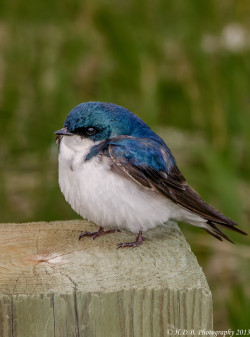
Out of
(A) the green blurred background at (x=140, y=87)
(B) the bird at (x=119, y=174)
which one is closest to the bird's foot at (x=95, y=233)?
(B) the bird at (x=119, y=174)

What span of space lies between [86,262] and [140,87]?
2376mm

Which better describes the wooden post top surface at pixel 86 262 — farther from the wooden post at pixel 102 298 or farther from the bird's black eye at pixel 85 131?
the bird's black eye at pixel 85 131

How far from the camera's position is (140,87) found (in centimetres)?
468

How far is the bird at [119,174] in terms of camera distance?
2990mm

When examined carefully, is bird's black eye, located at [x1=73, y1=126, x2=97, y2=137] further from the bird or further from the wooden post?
the wooden post

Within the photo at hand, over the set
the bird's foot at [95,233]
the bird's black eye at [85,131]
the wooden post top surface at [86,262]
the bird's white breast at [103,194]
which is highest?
the bird's black eye at [85,131]

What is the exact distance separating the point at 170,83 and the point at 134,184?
7.36 feet

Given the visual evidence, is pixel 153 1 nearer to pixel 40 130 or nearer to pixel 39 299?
pixel 40 130

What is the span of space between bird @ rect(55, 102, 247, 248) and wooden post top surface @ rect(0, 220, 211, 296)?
9cm

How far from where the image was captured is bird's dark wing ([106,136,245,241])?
304 cm

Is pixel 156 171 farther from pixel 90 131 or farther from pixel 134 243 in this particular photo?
pixel 134 243

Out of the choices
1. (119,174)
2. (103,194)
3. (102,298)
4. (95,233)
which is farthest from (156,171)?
(102,298)

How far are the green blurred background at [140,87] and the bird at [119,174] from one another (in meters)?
1.14

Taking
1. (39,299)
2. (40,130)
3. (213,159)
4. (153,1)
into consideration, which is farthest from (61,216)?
(39,299)
